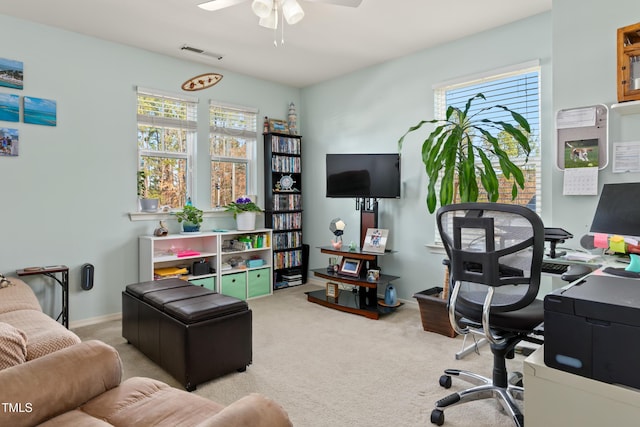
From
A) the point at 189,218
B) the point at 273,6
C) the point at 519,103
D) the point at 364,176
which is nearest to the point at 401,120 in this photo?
the point at 364,176

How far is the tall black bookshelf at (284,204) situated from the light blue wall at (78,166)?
4.29ft

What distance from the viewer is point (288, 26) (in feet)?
11.1

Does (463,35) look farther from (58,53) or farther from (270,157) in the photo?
(58,53)

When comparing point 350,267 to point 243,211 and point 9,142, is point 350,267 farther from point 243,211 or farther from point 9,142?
point 9,142

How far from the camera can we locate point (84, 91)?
3559mm

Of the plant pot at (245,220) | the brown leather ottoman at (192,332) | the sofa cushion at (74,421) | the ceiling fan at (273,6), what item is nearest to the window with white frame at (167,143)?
the plant pot at (245,220)

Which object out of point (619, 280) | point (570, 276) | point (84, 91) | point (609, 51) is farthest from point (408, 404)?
point (84, 91)

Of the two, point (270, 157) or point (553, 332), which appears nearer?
point (553, 332)

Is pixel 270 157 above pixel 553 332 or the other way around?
above

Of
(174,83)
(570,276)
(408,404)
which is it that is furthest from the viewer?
(174,83)

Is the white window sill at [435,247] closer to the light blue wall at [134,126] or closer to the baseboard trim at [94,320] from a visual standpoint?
the light blue wall at [134,126]

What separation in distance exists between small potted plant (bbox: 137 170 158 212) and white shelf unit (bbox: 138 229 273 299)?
1.02 feet

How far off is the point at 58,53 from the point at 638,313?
443cm

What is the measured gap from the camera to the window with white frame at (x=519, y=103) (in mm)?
3270
